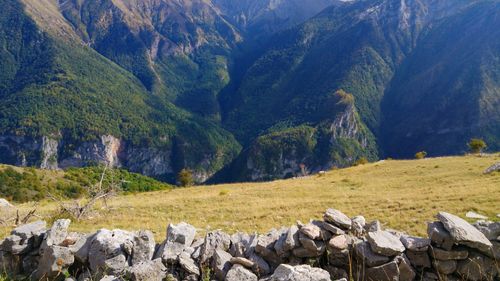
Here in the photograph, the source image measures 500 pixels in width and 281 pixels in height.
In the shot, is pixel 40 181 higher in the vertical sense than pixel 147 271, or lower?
higher

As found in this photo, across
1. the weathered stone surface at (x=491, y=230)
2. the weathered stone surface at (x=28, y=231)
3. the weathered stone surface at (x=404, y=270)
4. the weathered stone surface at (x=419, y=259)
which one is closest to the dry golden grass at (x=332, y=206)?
the weathered stone surface at (x=28, y=231)

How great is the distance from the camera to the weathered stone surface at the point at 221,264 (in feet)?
33.4

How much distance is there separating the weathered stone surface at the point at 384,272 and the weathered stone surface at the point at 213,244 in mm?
4052

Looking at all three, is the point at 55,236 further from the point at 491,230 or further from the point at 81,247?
the point at 491,230

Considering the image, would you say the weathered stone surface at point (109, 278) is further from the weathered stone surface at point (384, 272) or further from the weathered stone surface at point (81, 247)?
the weathered stone surface at point (384, 272)

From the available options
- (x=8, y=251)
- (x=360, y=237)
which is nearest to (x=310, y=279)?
(x=360, y=237)

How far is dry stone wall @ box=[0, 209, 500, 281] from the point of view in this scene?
33.3 ft

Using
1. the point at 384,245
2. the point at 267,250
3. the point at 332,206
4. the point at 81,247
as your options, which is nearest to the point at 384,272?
the point at 384,245

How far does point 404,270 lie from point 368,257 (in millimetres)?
1019

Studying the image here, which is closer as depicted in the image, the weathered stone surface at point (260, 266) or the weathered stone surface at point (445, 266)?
the weathered stone surface at point (445, 266)

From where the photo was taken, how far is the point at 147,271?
31.4 ft

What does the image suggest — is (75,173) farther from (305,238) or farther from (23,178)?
(305,238)

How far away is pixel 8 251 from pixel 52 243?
150 cm

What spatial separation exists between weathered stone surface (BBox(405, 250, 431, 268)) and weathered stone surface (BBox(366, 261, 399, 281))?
763mm
